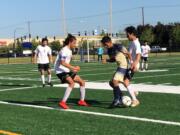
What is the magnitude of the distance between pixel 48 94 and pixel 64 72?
12.5 feet

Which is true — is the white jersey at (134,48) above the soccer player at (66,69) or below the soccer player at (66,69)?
above

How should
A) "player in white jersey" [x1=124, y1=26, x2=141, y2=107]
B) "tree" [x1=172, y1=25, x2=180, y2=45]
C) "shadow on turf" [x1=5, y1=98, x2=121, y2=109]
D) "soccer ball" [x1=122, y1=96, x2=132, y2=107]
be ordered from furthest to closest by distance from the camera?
1. "tree" [x1=172, y1=25, x2=180, y2=45]
2. "shadow on turf" [x1=5, y1=98, x2=121, y2=109]
3. "player in white jersey" [x1=124, y1=26, x2=141, y2=107]
4. "soccer ball" [x1=122, y1=96, x2=132, y2=107]

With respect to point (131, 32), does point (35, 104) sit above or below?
below

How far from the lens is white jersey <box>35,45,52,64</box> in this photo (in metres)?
19.9

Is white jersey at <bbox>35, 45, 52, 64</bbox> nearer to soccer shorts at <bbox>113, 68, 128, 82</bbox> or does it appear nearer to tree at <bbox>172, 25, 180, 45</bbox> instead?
soccer shorts at <bbox>113, 68, 128, 82</bbox>

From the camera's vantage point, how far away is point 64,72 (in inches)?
491

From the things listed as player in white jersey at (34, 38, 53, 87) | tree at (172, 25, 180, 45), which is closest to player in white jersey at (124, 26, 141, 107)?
player in white jersey at (34, 38, 53, 87)

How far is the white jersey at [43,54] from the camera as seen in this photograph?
19.9 metres

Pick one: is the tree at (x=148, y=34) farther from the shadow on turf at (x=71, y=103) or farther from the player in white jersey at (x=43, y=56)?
the shadow on turf at (x=71, y=103)

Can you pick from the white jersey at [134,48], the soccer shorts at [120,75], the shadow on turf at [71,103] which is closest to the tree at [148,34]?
the shadow on turf at [71,103]

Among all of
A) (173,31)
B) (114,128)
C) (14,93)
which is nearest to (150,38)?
(173,31)

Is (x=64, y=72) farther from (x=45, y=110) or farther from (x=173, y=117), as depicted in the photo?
(x=173, y=117)

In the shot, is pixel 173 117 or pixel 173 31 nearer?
pixel 173 117

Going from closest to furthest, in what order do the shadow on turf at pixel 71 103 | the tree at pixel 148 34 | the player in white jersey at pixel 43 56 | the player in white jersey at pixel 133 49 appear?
1. the player in white jersey at pixel 133 49
2. the shadow on turf at pixel 71 103
3. the player in white jersey at pixel 43 56
4. the tree at pixel 148 34
